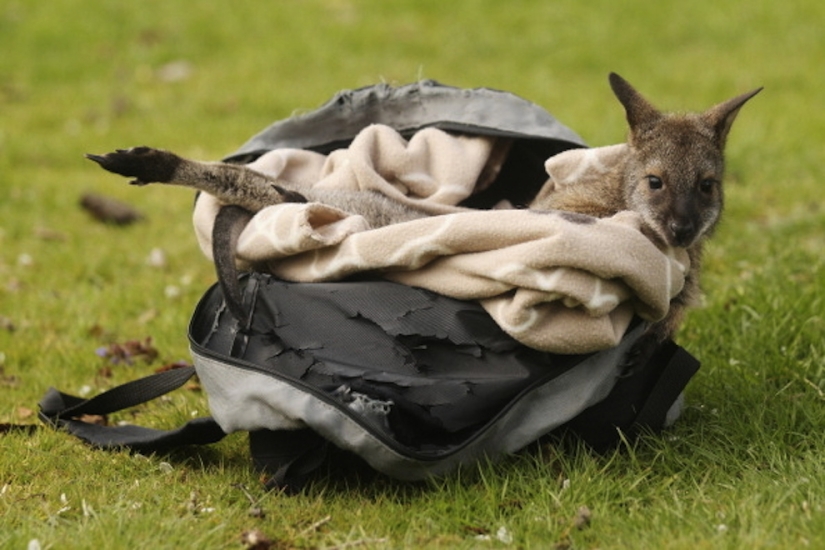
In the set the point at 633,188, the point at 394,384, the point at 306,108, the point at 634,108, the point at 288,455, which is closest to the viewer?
the point at 394,384

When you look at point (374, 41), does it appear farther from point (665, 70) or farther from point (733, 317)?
point (733, 317)

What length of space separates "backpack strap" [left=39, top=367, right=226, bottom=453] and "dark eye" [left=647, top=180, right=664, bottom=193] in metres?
1.72

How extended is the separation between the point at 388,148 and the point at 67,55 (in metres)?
8.06

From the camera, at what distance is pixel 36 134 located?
942cm

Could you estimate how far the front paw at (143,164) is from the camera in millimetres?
3508

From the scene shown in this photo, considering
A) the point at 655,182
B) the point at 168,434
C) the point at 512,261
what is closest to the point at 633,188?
the point at 655,182

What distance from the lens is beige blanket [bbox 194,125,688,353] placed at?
3.08 m

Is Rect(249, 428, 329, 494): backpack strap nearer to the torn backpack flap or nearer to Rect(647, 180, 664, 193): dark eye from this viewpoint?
the torn backpack flap

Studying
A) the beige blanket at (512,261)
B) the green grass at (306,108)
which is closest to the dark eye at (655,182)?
the beige blanket at (512,261)

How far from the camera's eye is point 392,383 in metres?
3.22

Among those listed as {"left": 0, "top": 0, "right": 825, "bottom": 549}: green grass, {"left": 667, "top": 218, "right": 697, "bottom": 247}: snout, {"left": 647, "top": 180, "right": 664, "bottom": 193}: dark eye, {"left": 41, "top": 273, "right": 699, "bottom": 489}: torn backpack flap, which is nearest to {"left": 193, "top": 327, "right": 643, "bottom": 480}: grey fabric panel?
{"left": 41, "top": 273, "right": 699, "bottom": 489}: torn backpack flap

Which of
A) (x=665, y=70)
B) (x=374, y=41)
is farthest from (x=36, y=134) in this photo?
(x=665, y=70)

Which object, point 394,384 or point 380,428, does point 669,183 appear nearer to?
point 394,384

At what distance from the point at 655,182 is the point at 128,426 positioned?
2.08 metres
